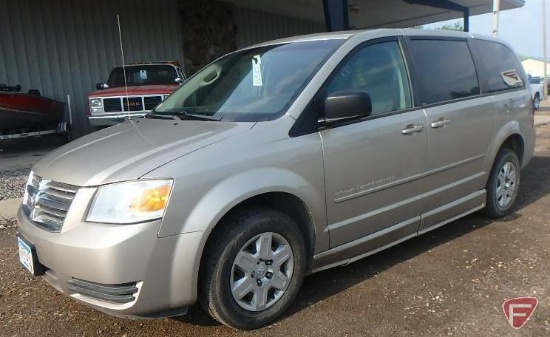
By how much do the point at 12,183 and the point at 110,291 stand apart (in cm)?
552

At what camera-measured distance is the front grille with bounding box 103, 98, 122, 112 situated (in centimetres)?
977

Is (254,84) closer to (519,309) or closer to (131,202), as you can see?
(131,202)

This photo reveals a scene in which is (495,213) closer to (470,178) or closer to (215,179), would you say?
(470,178)

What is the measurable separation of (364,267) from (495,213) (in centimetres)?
186

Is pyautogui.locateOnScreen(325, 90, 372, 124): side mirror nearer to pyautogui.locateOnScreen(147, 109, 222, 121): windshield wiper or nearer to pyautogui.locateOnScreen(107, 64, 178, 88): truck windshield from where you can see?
pyautogui.locateOnScreen(147, 109, 222, 121): windshield wiper

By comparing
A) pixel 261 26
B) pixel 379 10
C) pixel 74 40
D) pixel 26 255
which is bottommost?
pixel 26 255

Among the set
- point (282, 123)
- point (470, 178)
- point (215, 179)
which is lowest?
point (470, 178)

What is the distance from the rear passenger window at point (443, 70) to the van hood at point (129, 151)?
1.77 metres

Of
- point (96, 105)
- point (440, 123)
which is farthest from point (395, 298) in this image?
point (96, 105)

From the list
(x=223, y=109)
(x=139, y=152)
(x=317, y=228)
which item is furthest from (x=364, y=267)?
(x=139, y=152)

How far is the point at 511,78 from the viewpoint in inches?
208

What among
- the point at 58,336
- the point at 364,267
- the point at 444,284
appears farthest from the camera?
the point at 364,267

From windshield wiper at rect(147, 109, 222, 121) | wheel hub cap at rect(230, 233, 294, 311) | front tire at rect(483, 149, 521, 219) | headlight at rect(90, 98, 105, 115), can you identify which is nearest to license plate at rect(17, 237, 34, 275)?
wheel hub cap at rect(230, 233, 294, 311)

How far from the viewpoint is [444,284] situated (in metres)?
3.68
